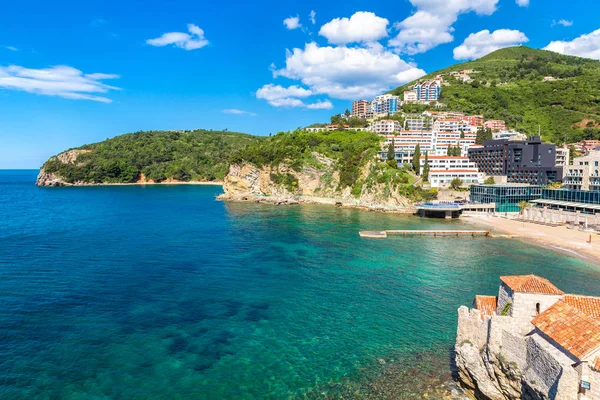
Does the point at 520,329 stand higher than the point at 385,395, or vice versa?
the point at 520,329

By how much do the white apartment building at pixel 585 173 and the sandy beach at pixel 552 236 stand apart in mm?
14116

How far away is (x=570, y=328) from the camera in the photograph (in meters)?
13.3

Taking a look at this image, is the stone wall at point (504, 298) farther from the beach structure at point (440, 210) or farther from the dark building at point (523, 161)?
the dark building at point (523, 161)

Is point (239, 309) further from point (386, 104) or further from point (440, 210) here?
point (386, 104)

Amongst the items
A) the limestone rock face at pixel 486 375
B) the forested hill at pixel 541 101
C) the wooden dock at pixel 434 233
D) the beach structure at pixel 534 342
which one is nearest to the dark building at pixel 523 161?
the wooden dock at pixel 434 233

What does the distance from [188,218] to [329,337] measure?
55.2 meters

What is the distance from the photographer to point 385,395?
704 inches

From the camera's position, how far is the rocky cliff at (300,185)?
9369 centimetres

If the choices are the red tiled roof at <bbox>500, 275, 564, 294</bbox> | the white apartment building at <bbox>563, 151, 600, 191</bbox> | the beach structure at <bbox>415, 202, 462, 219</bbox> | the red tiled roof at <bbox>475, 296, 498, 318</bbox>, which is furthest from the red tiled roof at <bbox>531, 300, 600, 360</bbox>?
the white apartment building at <bbox>563, 151, 600, 191</bbox>

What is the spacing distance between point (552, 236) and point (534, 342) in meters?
52.6

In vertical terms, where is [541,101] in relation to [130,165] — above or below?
above

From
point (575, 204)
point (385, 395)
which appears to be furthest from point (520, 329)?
point (575, 204)

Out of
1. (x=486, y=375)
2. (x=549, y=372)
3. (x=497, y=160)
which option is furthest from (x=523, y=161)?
(x=549, y=372)

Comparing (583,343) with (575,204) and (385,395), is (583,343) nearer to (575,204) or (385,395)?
(385,395)
